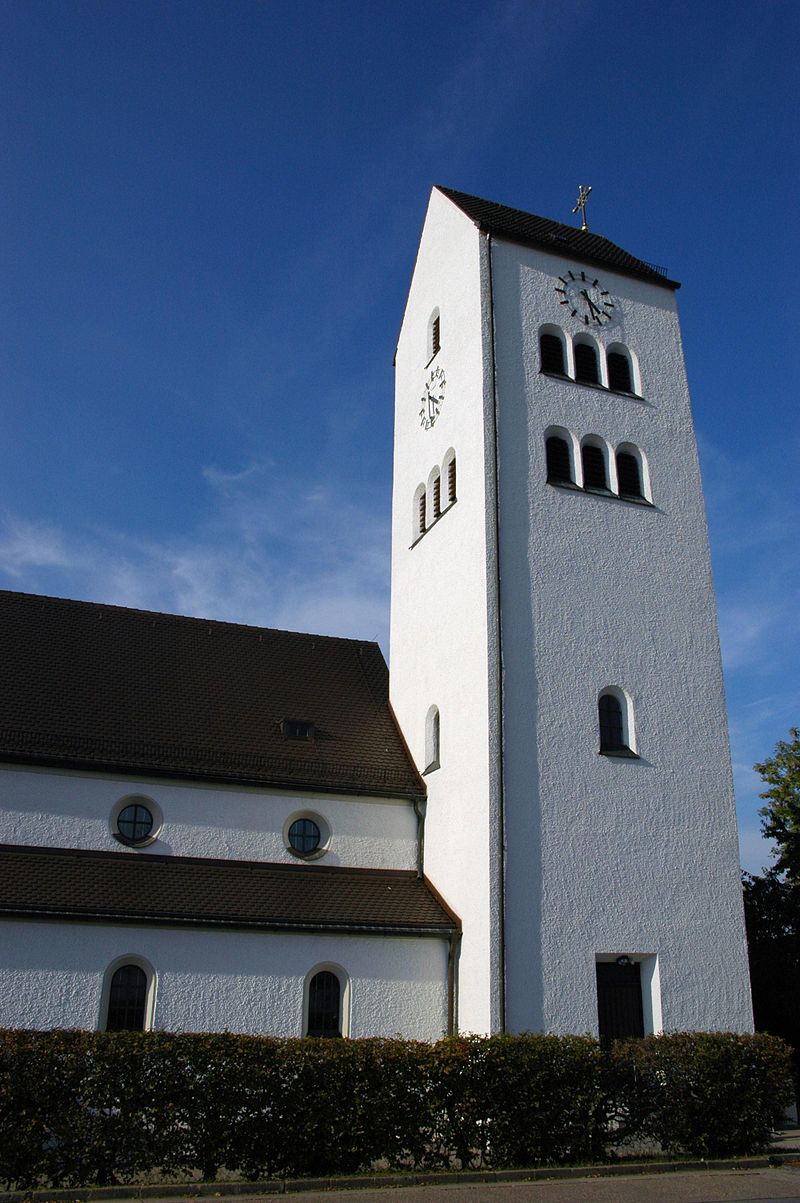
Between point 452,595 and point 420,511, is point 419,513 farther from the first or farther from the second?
point 452,595

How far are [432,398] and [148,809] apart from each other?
11.4 m

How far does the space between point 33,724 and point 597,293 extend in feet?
50.9

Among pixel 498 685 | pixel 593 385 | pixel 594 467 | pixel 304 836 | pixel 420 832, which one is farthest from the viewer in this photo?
pixel 593 385

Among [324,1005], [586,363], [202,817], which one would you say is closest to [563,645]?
[586,363]

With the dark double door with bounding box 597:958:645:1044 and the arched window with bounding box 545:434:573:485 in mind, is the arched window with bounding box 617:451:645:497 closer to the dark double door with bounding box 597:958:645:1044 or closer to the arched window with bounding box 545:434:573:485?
the arched window with bounding box 545:434:573:485

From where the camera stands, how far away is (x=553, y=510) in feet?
65.0

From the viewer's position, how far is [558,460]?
20.7 meters

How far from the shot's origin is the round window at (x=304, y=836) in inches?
759

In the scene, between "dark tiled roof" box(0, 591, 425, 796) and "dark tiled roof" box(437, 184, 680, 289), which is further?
"dark tiled roof" box(437, 184, 680, 289)

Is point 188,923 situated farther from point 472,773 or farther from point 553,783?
point 553,783

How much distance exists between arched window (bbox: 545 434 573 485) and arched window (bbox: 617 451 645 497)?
119 centimetres

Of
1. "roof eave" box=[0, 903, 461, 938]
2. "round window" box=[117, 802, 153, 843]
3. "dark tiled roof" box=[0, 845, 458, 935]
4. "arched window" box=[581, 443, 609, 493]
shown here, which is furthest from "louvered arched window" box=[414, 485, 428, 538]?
"roof eave" box=[0, 903, 461, 938]

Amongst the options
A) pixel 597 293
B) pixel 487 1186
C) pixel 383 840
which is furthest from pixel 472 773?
pixel 597 293

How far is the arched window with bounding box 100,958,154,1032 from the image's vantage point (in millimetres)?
15805
